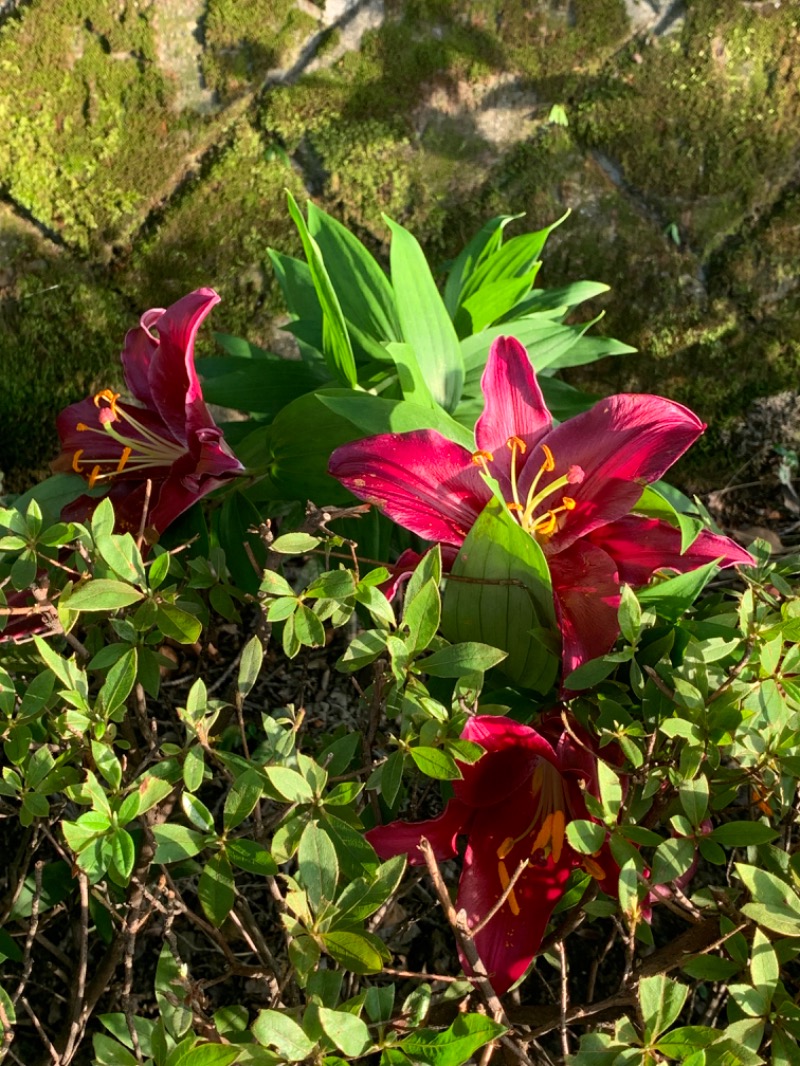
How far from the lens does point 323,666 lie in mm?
1616

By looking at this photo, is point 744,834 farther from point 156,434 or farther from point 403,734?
point 156,434

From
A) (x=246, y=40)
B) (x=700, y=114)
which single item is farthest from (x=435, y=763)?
(x=700, y=114)

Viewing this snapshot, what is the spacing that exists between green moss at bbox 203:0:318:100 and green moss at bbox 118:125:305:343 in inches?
4.2

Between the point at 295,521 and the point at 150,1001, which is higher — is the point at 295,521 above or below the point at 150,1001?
above

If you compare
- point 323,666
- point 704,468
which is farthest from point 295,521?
point 704,468

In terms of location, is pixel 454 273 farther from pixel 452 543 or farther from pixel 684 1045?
pixel 684 1045

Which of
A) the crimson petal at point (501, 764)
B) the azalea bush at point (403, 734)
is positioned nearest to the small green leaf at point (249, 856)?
the azalea bush at point (403, 734)

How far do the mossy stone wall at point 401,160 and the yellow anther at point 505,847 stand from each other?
1264 millimetres

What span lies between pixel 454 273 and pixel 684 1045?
1327 mm

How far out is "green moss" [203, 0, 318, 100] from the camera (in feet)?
6.14

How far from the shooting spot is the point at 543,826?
39.3 inches

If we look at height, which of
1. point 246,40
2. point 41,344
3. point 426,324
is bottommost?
point 426,324

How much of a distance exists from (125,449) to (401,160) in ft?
3.20

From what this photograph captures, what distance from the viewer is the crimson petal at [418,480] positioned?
3.52 feet
